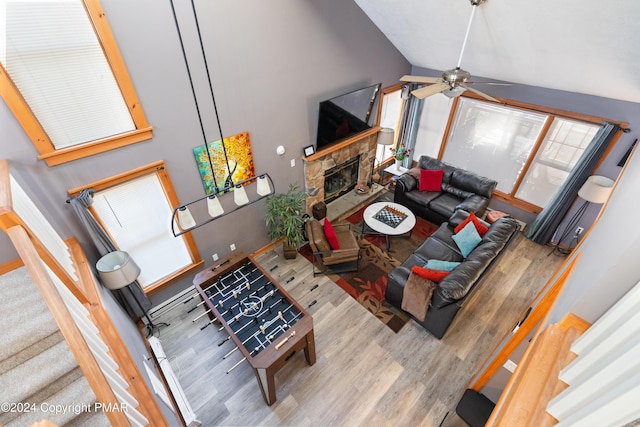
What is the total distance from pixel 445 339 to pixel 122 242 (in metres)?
4.26

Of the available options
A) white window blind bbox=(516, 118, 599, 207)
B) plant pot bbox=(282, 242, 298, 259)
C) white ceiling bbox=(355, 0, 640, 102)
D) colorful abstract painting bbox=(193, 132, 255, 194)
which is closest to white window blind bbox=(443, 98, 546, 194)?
white window blind bbox=(516, 118, 599, 207)

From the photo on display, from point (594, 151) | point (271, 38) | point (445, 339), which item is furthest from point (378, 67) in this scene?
point (445, 339)

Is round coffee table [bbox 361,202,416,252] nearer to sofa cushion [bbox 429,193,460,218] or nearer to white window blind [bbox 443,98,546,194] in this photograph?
sofa cushion [bbox 429,193,460,218]

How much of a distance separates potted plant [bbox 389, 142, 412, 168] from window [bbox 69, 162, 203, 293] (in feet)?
15.5

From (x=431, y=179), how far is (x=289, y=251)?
126 inches

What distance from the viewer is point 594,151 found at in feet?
13.9

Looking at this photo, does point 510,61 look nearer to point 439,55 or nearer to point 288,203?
point 439,55

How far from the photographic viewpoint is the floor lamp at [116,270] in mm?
2977

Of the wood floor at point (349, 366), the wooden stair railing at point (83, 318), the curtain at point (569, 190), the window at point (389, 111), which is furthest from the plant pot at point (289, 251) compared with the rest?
the curtain at point (569, 190)

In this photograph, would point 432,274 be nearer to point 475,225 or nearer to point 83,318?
point 475,225

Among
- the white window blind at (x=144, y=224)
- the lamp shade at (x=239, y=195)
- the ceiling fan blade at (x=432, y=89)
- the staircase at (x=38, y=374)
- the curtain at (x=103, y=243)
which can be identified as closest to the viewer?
the staircase at (x=38, y=374)

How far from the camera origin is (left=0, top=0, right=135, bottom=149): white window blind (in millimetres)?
2264

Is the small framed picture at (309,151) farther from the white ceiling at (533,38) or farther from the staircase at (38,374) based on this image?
the staircase at (38,374)

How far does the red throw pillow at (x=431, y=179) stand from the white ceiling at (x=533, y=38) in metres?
1.85
